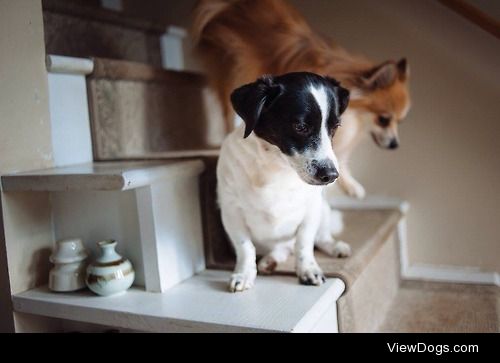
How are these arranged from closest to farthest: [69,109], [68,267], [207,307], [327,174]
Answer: [327,174], [207,307], [68,267], [69,109]

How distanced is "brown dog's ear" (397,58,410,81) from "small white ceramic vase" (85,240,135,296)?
67 cm

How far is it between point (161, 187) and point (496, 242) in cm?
60

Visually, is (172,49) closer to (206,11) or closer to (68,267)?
(206,11)

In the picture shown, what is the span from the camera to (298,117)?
31.1 inches

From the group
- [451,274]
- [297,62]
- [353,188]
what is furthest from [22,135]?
[451,274]

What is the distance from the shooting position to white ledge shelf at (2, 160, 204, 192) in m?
0.89

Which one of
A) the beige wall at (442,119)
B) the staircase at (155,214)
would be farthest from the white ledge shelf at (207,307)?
the beige wall at (442,119)

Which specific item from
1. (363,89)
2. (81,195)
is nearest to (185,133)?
(81,195)

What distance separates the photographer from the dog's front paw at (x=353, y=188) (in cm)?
122

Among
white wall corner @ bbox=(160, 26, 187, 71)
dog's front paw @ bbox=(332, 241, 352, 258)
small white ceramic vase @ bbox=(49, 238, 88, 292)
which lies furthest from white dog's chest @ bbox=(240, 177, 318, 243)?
white wall corner @ bbox=(160, 26, 187, 71)

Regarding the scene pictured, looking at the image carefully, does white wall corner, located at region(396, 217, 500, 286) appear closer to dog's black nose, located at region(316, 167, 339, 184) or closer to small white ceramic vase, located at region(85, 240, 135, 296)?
dog's black nose, located at region(316, 167, 339, 184)

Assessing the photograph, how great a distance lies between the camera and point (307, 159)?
79cm

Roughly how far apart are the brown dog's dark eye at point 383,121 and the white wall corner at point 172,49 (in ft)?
2.05

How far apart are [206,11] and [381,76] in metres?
0.44
